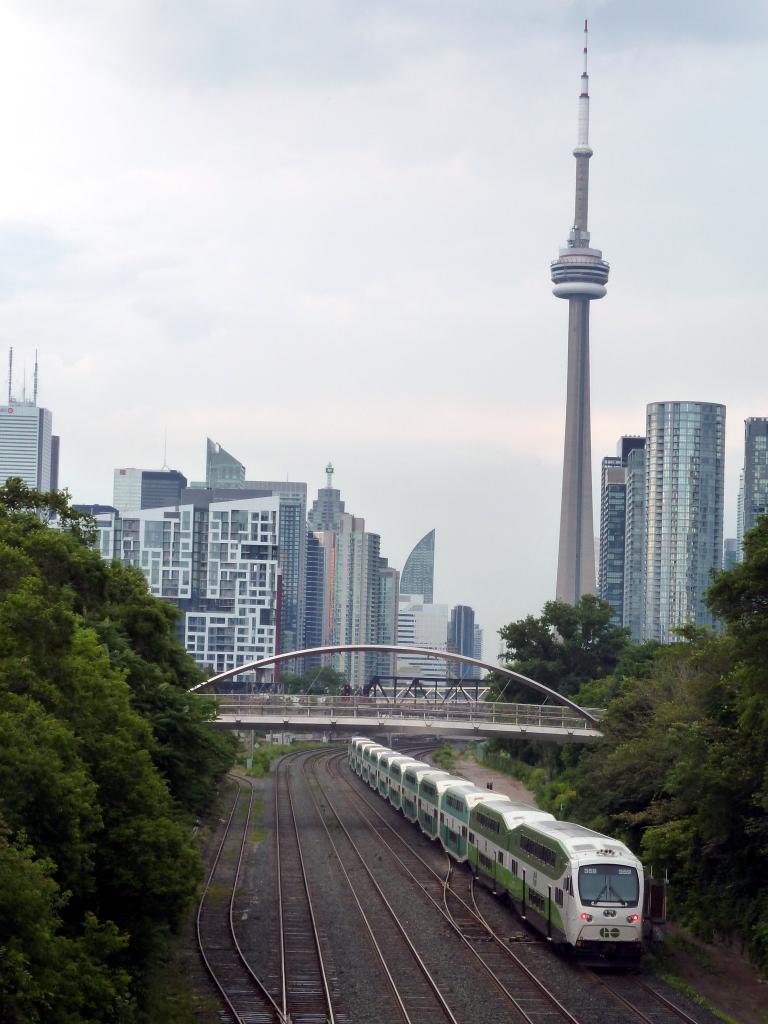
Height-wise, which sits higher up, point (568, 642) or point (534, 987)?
point (568, 642)

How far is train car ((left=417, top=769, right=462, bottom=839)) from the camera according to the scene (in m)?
55.2

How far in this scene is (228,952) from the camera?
109 ft

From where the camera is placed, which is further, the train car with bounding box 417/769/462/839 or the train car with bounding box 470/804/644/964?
the train car with bounding box 417/769/462/839

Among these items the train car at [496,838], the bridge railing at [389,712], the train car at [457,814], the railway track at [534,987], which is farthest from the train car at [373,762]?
the railway track at [534,987]

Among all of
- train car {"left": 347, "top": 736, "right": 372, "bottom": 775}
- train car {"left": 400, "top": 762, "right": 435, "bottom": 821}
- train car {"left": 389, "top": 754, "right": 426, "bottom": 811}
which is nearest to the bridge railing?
train car {"left": 389, "top": 754, "right": 426, "bottom": 811}

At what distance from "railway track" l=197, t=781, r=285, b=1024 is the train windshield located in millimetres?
7239

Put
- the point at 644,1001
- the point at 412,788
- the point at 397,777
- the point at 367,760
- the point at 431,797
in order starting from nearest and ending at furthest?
the point at 644,1001 → the point at 431,797 → the point at 412,788 → the point at 397,777 → the point at 367,760

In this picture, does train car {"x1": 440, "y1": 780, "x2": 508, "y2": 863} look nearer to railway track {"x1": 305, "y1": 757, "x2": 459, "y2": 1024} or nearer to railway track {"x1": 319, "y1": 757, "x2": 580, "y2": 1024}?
railway track {"x1": 319, "y1": 757, "x2": 580, "y2": 1024}

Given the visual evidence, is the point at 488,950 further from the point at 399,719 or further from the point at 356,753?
the point at 356,753

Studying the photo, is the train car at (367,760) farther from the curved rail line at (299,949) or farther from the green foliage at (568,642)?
the curved rail line at (299,949)

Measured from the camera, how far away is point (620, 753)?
162 ft

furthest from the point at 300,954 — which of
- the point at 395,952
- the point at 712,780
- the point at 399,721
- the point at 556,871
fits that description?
the point at 399,721

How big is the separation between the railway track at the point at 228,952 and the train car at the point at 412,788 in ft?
29.8

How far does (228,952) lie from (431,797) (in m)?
24.4
